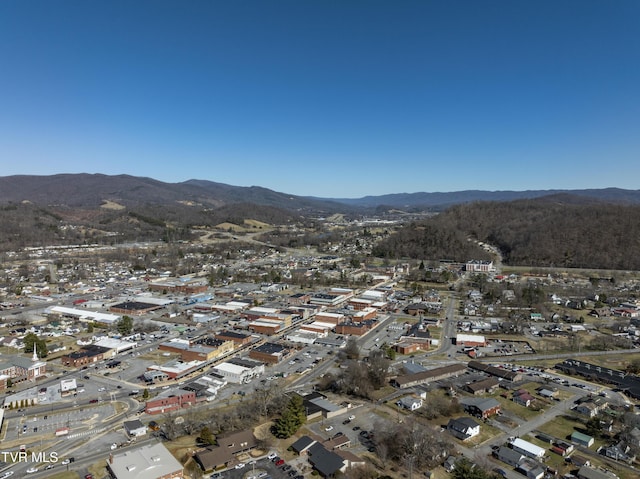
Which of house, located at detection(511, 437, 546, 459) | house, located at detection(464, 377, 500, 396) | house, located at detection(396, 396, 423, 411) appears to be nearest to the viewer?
house, located at detection(511, 437, 546, 459)

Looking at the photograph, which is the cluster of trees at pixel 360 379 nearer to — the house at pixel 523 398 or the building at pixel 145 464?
the house at pixel 523 398

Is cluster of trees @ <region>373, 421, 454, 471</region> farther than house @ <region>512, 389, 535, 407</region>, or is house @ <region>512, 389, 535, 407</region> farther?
house @ <region>512, 389, 535, 407</region>

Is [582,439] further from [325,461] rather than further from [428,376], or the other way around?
[325,461]

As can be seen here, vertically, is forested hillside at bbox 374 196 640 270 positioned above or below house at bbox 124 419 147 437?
above

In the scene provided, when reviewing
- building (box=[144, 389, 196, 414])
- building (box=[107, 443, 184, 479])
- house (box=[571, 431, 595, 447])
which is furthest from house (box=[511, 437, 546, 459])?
building (box=[144, 389, 196, 414])

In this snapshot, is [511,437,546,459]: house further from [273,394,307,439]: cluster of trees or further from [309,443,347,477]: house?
[273,394,307,439]: cluster of trees

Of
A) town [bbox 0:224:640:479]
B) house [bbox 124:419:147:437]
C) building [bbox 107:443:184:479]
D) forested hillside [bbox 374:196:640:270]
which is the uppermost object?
forested hillside [bbox 374:196:640:270]

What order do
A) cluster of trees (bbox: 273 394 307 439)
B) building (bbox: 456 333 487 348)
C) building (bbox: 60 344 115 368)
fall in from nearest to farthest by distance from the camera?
cluster of trees (bbox: 273 394 307 439) < building (bbox: 60 344 115 368) < building (bbox: 456 333 487 348)
